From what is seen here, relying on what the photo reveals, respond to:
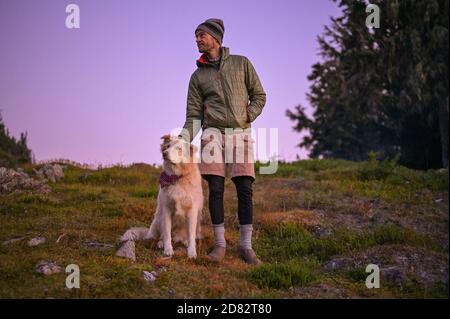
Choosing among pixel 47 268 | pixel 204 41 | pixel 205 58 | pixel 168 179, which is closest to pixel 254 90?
pixel 205 58

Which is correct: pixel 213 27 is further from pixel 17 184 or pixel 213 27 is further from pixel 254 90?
pixel 17 184

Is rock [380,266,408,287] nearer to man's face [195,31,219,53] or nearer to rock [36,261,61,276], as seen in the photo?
man's face [195,31,219,53]

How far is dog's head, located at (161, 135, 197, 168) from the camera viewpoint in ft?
21.1

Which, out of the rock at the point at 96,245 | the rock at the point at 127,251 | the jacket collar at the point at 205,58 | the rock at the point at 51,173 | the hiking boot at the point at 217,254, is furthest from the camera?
the rock at the point at 51,173

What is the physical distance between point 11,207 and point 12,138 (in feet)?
37.9

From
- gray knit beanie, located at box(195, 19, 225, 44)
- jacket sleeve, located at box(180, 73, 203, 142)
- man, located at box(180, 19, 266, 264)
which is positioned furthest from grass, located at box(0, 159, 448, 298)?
gray knit beanie, located at box(195, 19, 225, 44)

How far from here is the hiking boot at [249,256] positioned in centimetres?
632

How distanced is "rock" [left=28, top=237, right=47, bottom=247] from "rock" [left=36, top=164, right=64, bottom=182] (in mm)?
5747

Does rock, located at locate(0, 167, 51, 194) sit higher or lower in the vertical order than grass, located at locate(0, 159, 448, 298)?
higher

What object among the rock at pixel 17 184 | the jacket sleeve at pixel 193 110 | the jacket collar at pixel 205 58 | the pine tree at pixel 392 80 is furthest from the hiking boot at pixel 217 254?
the pine tree at pixel 392 80

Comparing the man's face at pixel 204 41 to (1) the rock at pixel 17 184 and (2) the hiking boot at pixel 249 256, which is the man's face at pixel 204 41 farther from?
(1) the rock at pixel 17 184

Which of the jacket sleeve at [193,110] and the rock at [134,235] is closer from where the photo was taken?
the jacket sleeve at [193,110]

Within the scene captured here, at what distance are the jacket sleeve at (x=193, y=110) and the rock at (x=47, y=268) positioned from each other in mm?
2300
